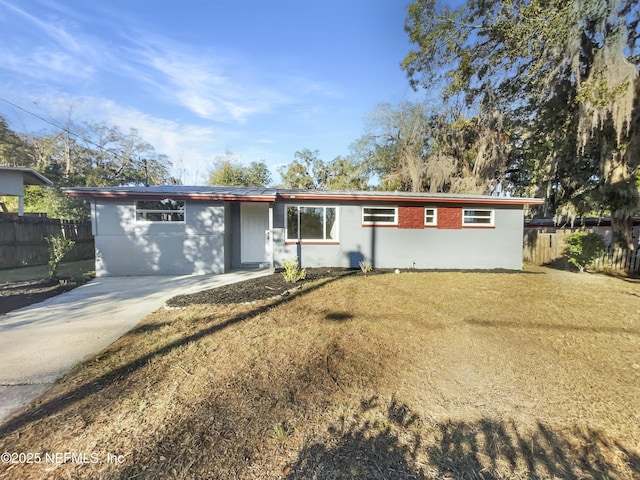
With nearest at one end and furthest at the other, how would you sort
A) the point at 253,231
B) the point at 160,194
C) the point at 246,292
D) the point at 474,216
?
the point at 246,292, the point at 160,194, the point at 474,216, the point at 253,231

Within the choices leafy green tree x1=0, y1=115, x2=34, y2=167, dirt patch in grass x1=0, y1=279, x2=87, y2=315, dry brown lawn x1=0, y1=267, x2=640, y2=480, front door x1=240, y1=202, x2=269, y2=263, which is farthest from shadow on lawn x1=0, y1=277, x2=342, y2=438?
leafy green tree x1=0, y1=115, x2=34, y2=167

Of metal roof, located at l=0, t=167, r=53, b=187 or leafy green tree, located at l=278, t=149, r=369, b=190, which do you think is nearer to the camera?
metal roof, located at l=0, t=167, r=53, b=187

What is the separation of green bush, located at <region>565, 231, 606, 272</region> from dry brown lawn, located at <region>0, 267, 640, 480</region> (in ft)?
18.9

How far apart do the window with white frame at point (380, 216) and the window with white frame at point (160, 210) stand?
5.68 m

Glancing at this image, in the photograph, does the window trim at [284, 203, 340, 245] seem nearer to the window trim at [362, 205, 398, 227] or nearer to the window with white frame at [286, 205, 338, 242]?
the window with white frame at [286, 205, 338, 242]

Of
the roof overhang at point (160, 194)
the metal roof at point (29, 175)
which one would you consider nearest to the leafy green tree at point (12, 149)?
the metal roof at point (29, 175)

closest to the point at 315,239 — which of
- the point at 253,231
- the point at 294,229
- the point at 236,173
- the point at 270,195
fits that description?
the point at 294,229

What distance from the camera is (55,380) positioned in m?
2.85

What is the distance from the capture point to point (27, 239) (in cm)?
998

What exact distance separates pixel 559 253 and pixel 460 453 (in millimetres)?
12909

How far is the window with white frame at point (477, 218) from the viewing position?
9727 millimetres

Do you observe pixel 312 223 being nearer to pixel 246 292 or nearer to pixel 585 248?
pixel 246 292

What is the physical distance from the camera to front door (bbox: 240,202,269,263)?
31.9 ft

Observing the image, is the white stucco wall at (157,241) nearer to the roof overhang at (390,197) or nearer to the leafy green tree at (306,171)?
the roof overhang at (390,197)
